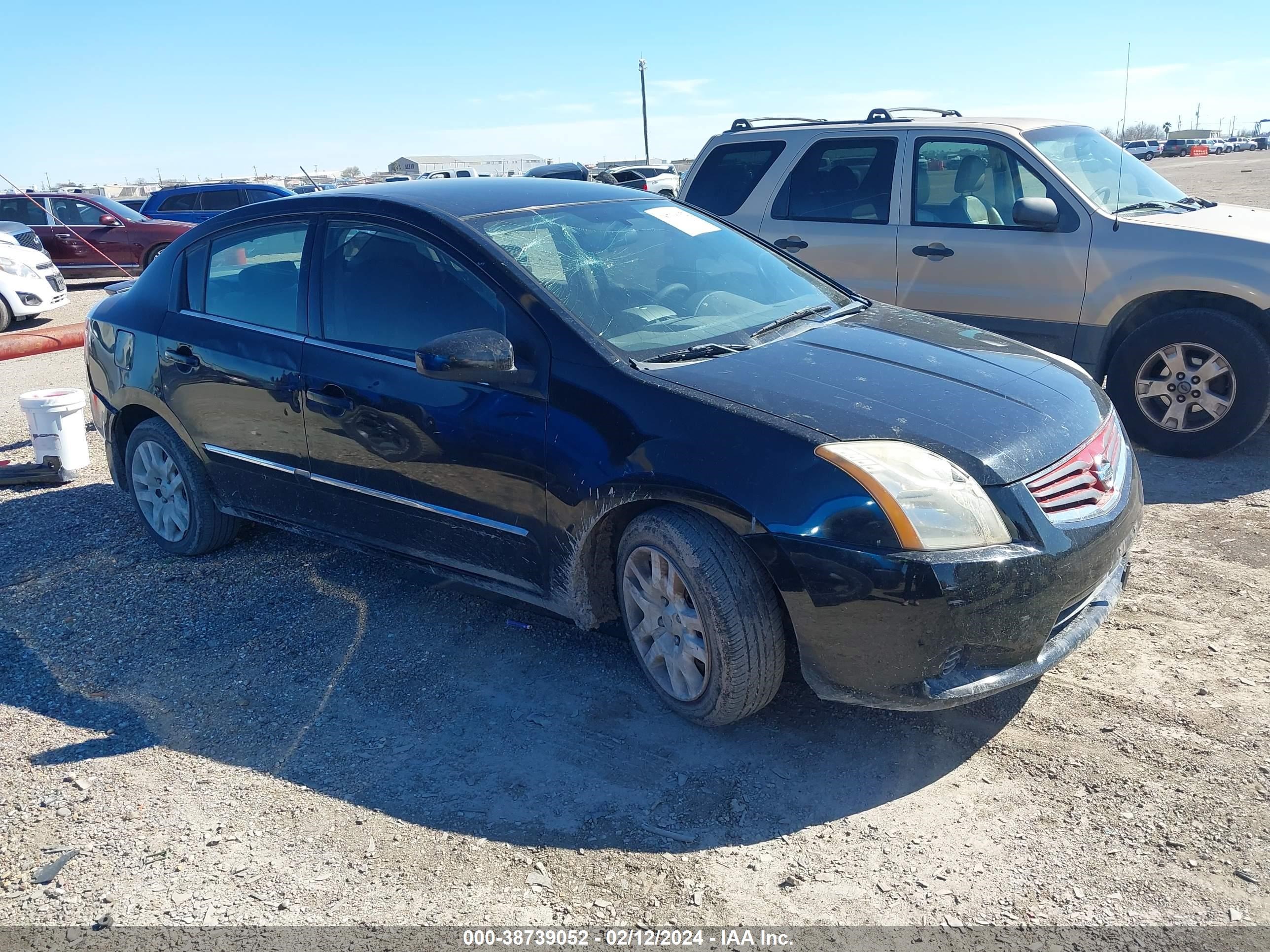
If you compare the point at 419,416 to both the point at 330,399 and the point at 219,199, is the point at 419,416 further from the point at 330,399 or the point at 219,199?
the point at 219,199

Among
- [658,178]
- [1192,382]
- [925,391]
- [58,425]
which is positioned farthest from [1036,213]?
[658,178]

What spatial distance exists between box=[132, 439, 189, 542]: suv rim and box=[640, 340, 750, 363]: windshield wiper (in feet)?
8.75

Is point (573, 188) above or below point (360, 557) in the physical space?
above

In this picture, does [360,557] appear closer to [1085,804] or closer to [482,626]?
[482,626]

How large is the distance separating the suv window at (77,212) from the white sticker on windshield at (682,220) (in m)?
16.2

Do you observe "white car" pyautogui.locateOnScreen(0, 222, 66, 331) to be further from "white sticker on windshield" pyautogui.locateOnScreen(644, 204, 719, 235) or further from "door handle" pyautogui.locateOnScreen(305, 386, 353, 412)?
"white sticker on windshield" pyautogui.locateOnScreen(644, 204, 719, 235)

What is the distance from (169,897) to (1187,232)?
5.84 metres

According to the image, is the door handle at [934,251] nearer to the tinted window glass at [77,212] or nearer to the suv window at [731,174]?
the suv window at [731,174]

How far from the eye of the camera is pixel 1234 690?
3379 millimetres

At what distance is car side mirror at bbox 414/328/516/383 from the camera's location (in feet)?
11.3

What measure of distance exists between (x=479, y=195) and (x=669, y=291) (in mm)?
940

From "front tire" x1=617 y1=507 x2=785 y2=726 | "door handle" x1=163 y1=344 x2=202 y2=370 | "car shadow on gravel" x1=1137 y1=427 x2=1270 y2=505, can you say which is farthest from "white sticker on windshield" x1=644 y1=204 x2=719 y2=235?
"car shadow on gravel" x1=1137 y1=427 x2=1270 y2=505

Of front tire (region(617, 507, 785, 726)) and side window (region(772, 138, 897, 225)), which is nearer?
front tire (region(617, 507, 785, 726))

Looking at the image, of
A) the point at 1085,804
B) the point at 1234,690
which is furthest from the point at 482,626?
the point at 1234,690
